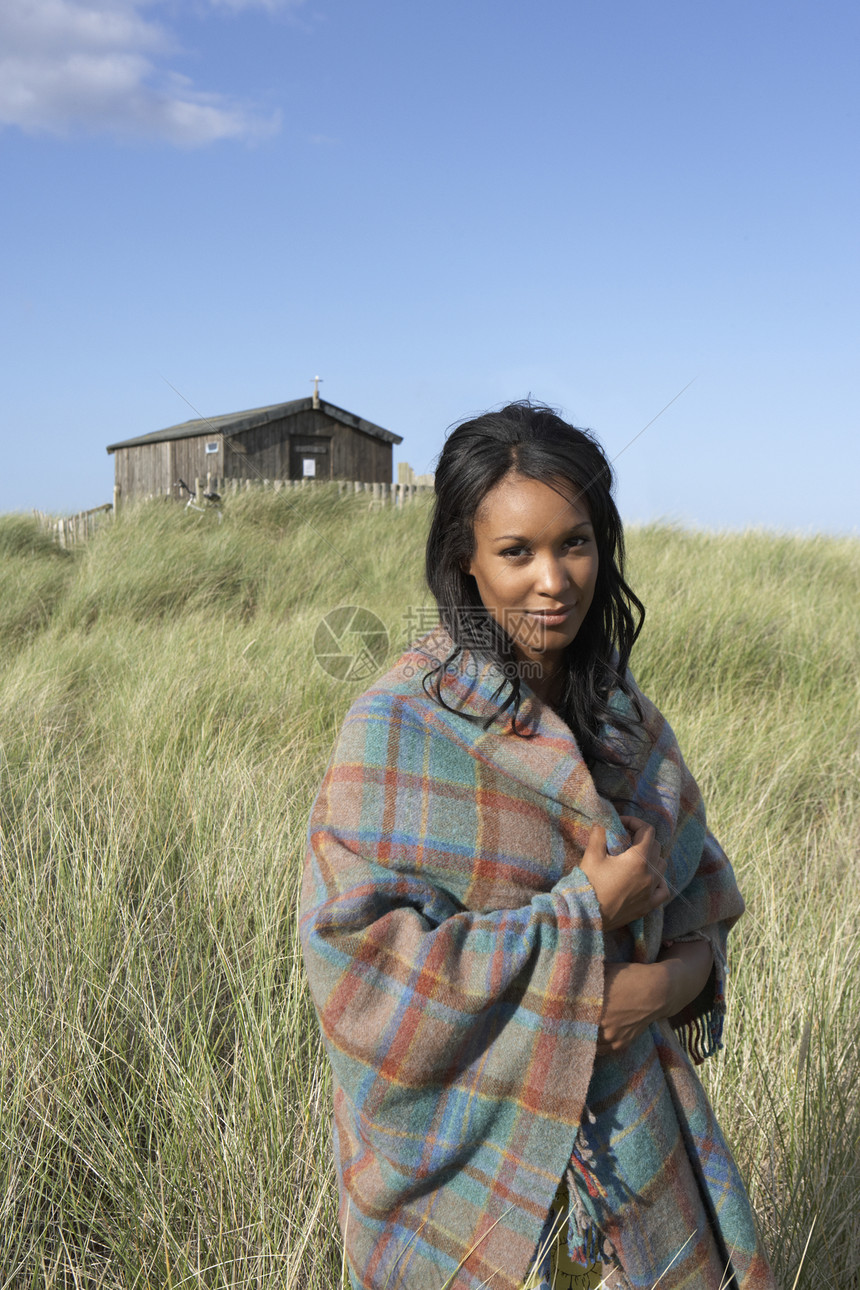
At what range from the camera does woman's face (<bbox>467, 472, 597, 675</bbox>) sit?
1.21m

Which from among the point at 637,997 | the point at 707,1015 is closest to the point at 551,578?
the point at 637,997

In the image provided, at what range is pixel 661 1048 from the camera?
124 cm

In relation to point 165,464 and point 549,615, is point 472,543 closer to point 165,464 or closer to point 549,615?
point 549,615

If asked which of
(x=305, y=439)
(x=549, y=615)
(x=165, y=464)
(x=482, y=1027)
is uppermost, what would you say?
(x=305, y=439)

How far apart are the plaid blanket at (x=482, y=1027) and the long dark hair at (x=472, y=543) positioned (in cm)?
5

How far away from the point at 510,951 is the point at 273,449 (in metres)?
19.8

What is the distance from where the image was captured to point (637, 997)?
1125 mm

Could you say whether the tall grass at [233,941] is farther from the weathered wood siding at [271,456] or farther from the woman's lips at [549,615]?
the weathered wood siding at [271,456]

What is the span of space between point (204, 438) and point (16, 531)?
9.47 m

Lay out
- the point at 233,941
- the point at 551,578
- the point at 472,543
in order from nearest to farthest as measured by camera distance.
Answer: the point at 551,578
the point at 472,543
the point at 233,941

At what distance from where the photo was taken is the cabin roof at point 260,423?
19094 mm

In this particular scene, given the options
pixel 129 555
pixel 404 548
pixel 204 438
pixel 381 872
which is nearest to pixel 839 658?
pixel 404 548

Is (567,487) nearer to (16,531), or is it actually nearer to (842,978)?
(842,978)

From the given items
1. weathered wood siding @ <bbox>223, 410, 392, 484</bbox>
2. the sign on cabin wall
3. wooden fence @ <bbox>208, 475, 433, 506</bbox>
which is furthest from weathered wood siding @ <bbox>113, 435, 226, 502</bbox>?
Answer: wooden fence @ <bbox>208, 475, 433, 506</bbox>
